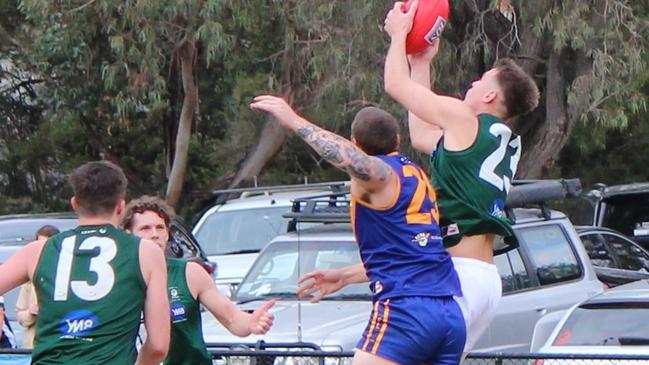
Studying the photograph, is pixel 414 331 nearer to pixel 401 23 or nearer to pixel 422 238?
pixel 422 238

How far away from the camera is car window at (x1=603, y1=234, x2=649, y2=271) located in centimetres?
1435

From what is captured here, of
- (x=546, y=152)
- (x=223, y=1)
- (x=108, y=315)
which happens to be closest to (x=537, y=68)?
(x=546, y=152)

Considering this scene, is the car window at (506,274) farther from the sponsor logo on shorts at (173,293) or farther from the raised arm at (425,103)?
A: the raised arm at (425,103)

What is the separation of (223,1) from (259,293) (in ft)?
31.2

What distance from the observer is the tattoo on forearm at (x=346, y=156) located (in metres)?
5.16

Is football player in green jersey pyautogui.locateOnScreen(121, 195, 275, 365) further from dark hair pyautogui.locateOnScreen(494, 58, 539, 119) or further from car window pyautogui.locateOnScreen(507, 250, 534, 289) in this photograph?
car window pyautogui.locateOnScreen(507, 250, 534, 289)

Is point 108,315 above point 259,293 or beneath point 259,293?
above

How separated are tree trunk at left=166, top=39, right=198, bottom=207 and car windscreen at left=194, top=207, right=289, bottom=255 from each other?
6980 millimetres

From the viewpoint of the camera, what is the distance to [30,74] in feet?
85.8

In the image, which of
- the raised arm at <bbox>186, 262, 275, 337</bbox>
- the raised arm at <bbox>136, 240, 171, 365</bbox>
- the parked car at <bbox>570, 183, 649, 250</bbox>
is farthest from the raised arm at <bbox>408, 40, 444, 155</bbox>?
the parked car at <bbox>570, 183, 649, 250</bbox>

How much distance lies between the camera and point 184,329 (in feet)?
20.4

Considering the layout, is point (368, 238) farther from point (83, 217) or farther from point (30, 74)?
point (30, 74)

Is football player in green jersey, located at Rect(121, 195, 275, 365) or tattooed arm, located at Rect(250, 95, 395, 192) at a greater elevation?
tattooed arm, located at Rect(250, 95, 395, 192)

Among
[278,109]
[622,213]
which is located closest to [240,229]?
[622,213]
